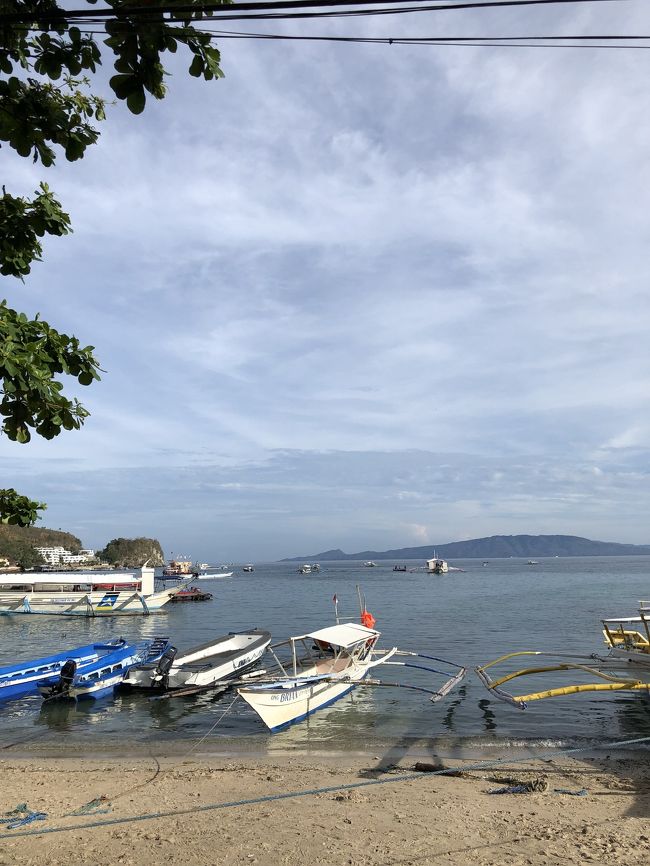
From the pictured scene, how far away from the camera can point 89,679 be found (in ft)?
75.1

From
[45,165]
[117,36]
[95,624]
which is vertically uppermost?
[117,36]

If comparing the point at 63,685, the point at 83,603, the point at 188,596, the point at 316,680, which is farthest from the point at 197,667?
the point at 188,596

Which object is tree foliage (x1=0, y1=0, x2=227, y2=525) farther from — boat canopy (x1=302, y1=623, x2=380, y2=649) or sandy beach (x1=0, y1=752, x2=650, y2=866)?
boat canopy (x1=302, y1=623, x2=380, y2=649)

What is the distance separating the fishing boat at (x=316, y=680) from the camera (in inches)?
696

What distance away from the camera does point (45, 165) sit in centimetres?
495

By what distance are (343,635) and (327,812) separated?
10.6 metres

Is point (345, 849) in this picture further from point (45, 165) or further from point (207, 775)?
point (45, 165)

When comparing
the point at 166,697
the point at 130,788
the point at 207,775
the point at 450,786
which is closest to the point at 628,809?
the point at 450,786

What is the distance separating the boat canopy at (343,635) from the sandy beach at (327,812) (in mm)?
5142

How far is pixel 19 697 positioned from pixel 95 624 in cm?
3094

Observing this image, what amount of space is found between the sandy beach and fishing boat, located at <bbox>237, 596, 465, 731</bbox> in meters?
2.00

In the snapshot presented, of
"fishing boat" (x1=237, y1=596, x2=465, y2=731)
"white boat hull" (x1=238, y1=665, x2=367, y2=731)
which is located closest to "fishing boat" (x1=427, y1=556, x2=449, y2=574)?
"fishing boat" (x1=237, y1=596, x2=465, y2=731)

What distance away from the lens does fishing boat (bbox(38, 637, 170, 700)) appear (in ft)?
72.7

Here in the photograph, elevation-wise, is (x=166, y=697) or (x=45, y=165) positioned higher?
(x=45, y=165)
